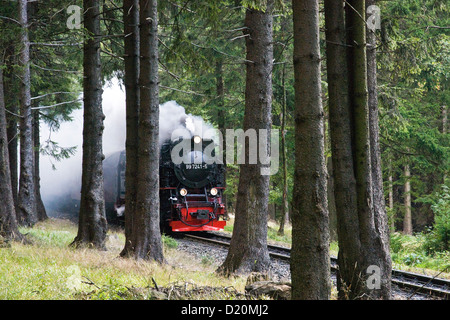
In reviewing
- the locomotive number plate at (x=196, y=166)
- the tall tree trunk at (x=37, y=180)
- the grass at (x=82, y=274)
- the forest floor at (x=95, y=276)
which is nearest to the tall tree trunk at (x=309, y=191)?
the forest floor at (x=95, y=276)

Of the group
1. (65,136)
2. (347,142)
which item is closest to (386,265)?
(347,142)

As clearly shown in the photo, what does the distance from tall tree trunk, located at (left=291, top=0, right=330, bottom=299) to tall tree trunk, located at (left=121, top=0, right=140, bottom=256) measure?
5.32m

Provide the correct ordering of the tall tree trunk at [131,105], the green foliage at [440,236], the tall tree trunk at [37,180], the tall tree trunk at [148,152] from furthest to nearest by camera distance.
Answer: the tall tree trunk at [37,180] → the green foliage at [440,236] → the tall tree trunk at [131,105] → the tall tree trunk at [148,152]

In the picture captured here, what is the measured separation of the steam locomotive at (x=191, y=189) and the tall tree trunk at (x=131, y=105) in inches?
226

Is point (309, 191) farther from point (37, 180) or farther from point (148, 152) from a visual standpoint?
point (37, 180)

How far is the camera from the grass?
545cm

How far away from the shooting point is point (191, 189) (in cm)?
1667

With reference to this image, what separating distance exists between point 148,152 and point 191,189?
25.1 feet

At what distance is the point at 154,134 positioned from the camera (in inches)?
362

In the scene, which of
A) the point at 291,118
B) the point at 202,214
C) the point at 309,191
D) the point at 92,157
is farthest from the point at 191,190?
the point at 309,191

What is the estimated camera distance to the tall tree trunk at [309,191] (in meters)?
4.73

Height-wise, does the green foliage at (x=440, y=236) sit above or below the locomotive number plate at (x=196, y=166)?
below

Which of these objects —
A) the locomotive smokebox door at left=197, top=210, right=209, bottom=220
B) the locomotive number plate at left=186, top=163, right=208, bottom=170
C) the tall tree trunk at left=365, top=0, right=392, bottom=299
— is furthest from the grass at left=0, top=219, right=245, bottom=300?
the locomotive number plate at left=186, top=163, right=208, bottom=170

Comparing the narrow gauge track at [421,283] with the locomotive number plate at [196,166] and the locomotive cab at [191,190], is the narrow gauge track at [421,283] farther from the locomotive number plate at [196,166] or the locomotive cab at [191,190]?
the locomotive number plate at [196,166]
